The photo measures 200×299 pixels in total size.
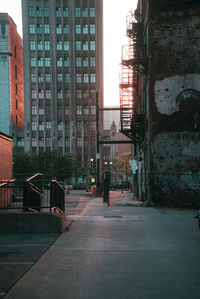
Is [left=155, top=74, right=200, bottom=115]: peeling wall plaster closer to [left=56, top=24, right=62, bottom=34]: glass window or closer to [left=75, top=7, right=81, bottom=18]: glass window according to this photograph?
[left=56, top=24, right=62, bottom=34]: glass window

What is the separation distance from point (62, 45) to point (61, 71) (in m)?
7.55

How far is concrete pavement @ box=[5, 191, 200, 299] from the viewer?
503cm

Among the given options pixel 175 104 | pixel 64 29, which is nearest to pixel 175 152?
pixel 175 104

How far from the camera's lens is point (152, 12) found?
69.2 ft

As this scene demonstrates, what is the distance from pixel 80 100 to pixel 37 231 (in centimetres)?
8401

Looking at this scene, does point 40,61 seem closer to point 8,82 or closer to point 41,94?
point 41,94

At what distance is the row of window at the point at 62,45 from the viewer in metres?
92.1

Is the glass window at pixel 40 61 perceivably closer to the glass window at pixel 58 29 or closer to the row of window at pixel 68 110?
the glass window at pixel 58 29

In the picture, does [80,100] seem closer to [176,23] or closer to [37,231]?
[176,23]

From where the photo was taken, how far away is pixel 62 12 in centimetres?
9238

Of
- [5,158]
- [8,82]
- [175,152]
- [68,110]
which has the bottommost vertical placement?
[5,158]

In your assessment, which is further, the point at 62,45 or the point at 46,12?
the point at 46,12

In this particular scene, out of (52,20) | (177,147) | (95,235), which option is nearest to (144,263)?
(95,235)

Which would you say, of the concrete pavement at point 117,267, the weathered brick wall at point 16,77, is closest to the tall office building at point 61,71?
the weathered brick wall at point 16,77
